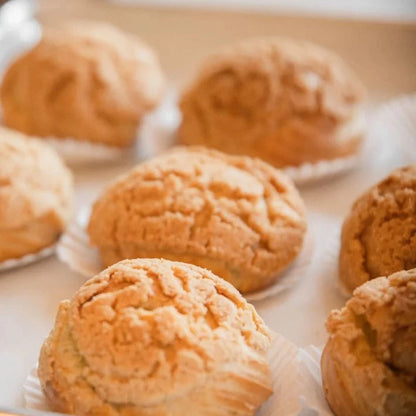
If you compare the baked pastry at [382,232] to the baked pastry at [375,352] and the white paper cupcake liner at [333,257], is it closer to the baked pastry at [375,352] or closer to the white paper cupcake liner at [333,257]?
the white paper cupcake liner at [333,257]

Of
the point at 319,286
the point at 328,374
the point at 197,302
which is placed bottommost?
the point at 319,286

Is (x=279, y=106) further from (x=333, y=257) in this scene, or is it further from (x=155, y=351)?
(x=155, y=351)

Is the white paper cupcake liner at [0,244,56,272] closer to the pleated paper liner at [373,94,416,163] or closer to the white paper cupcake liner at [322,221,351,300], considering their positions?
the white paper cupcake liner at [322,221,351,300]

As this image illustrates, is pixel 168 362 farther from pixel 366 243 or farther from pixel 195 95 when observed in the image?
pixel 195 95

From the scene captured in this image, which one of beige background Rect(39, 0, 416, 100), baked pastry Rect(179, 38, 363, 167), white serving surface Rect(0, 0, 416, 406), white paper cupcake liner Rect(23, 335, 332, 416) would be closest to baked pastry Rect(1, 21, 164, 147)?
white serving surface Rect(0, 0, 416, 406)

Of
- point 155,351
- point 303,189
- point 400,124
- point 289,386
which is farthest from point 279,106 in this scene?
point 155,351

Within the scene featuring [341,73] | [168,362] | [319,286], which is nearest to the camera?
[168,362]

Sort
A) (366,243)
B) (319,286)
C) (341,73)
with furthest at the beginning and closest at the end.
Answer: (341,73), (319,286), (366,243)

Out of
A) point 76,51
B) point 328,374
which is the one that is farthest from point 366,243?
point 76,51
